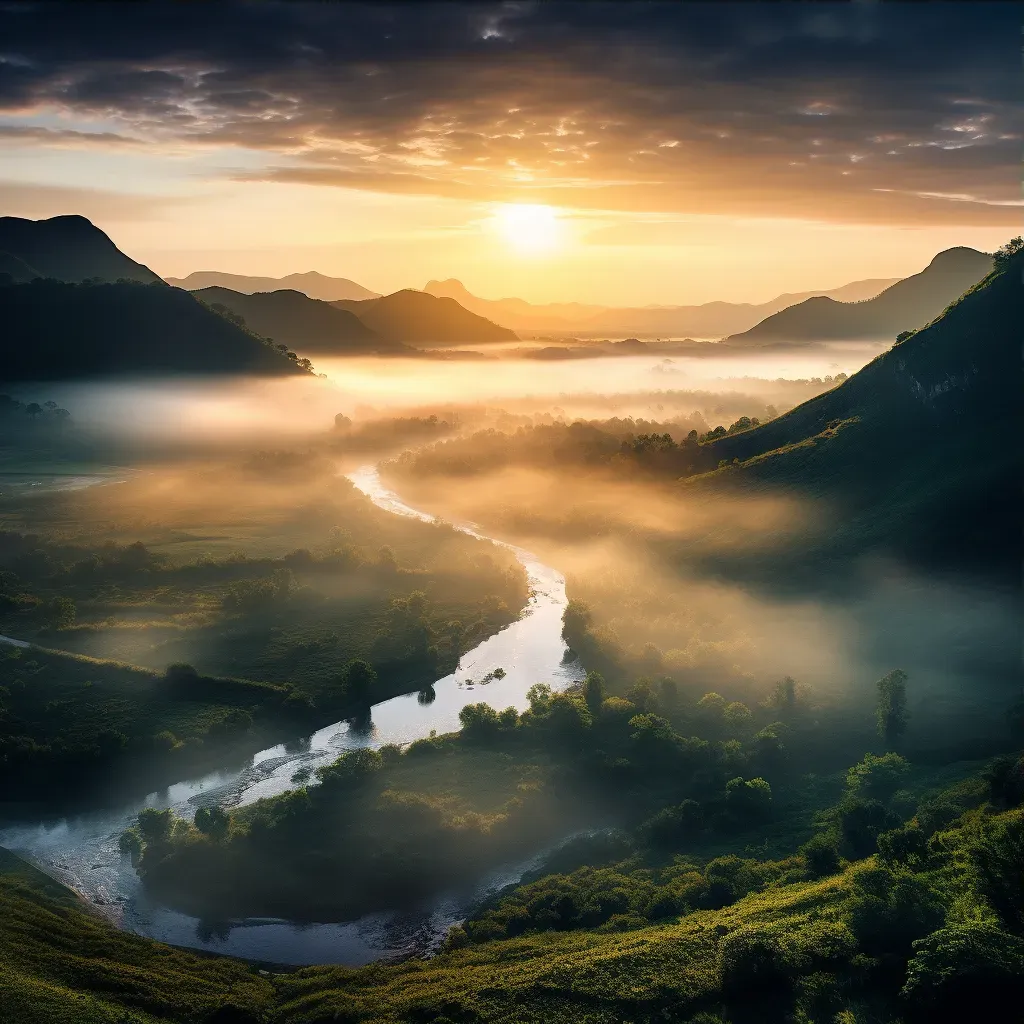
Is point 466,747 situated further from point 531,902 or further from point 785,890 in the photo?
point 785,890

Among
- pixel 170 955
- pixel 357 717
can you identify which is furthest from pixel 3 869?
pixel 357 717

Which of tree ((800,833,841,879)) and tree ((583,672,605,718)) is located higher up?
tree ((583,672,605,718))

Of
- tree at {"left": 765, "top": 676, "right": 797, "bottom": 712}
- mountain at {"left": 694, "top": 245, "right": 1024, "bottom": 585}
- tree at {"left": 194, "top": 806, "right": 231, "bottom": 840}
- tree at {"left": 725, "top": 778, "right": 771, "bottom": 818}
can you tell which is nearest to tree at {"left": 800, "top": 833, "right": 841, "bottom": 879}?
tree at {"left": 725, "top": 778, "right": 771, "bottom": 818}

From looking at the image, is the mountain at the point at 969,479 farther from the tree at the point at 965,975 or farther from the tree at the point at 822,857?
the tree at the point at 965,975

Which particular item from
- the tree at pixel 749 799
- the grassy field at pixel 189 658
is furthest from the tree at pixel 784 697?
the grassy field at pixel 189 658

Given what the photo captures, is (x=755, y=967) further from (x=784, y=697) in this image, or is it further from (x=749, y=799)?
(x=784, y=697)

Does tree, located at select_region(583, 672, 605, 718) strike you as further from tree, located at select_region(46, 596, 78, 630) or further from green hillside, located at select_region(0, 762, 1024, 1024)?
tree, located at select_region(46, 596, 78, 630)
